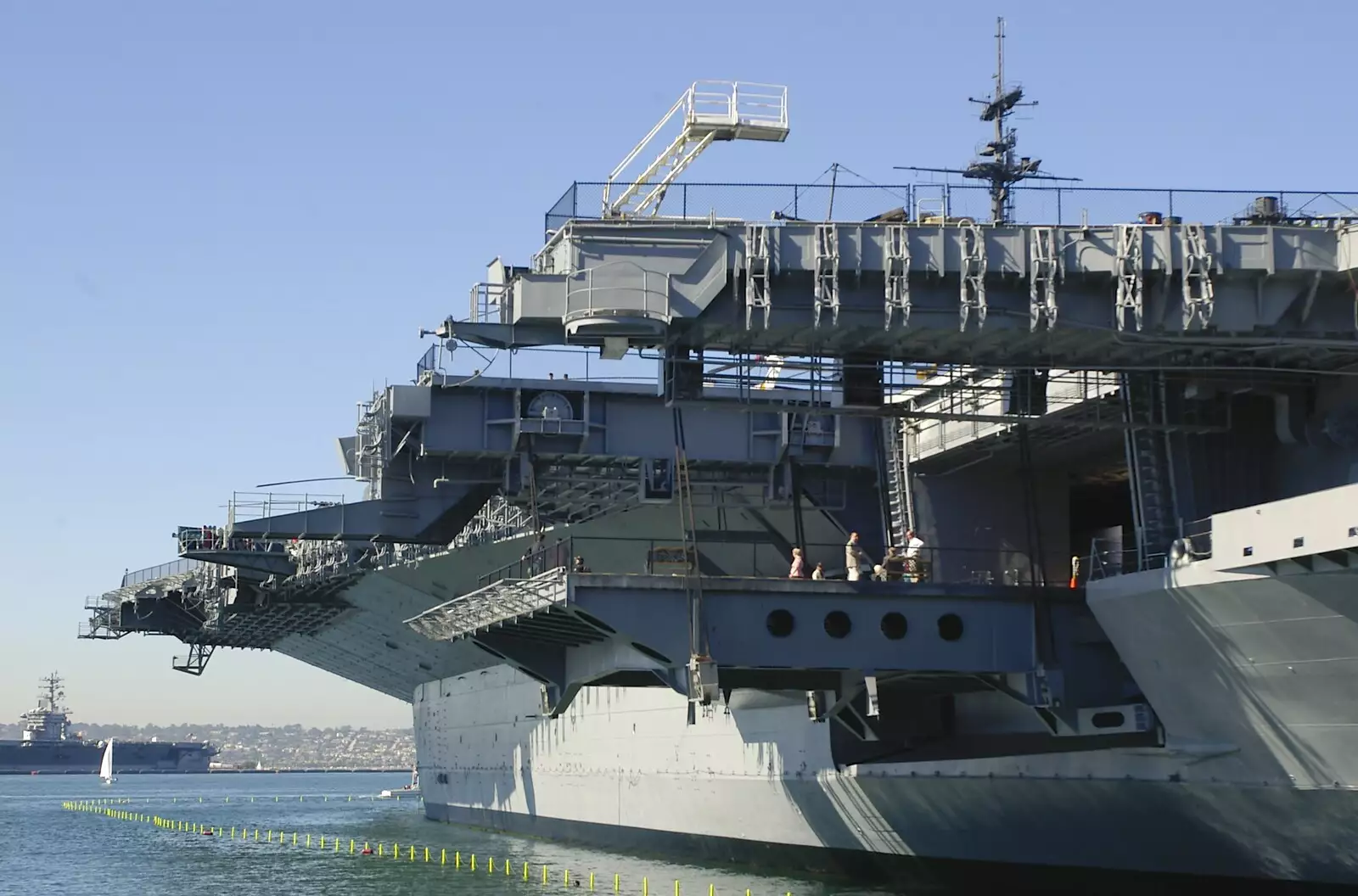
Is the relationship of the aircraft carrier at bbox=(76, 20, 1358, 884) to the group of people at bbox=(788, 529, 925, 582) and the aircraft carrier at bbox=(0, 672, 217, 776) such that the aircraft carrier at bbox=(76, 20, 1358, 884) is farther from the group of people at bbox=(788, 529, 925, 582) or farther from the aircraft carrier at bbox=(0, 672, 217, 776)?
the aircraft carrier at bbox=(0, 672, 217, 776)

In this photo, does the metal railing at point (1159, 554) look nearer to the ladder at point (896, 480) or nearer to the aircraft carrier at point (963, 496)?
the aircraft carrier at point (963, 496)

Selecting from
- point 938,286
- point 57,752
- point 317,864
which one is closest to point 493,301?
point 938,286

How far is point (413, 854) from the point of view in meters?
44.5

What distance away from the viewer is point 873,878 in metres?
33.2

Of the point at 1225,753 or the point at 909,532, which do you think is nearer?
the point at 1225,753

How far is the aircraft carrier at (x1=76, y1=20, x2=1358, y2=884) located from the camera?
860 inches

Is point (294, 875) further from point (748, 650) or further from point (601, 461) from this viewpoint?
point (748, 650)

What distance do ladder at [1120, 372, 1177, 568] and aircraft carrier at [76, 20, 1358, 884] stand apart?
5cm

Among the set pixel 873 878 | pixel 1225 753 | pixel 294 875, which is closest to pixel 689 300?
pixel 1225 753

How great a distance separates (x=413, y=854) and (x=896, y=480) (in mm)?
19998

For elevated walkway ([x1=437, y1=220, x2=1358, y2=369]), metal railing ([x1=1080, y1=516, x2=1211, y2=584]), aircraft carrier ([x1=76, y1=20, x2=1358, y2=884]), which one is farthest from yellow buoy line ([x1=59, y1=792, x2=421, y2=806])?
elevated walkway ([x1=437, y1=220, x2=1358, y2=369])

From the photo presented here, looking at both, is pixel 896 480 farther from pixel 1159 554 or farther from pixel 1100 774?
pixel 1159 554

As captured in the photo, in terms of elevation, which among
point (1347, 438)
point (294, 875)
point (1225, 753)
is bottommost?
point (294, 875)

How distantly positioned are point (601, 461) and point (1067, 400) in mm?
10470
